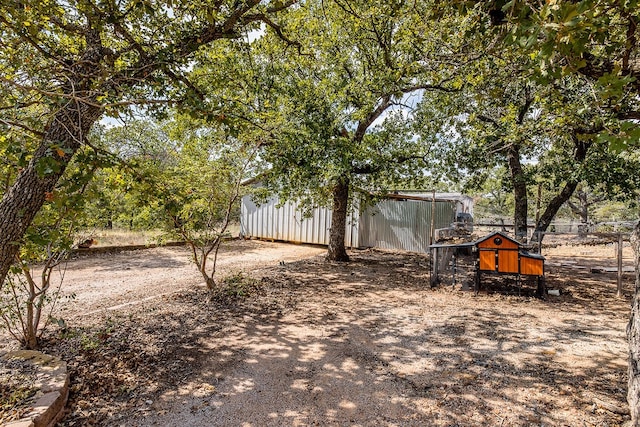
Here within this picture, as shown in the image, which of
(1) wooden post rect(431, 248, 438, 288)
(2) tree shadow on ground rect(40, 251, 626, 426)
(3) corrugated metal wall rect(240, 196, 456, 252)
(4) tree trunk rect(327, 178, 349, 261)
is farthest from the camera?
(3) corrugated metal wall rect(240, 196, 456, 252)

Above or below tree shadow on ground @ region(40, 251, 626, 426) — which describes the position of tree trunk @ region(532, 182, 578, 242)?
above

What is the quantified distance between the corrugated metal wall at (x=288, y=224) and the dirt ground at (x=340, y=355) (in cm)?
706

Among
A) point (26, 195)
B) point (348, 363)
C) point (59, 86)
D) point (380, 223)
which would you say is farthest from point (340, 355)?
point (380, 223)

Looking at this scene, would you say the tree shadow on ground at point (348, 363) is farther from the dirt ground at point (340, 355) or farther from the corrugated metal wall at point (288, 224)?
the corrugated metal wall at point (288, 224)

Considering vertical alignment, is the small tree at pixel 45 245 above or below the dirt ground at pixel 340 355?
above

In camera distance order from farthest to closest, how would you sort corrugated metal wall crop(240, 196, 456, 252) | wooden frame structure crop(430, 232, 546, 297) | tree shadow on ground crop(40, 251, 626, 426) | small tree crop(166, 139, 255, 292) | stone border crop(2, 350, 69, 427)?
1. corrugated metal wall crop(240, 196, 456, 252)
2. wooden frame structure crop(430, 232, 546, 297)
3. small tree crop(166, 139, 255, 292)
4. tree shadow on ground crop(40, 251, 626, 426)
5. stone border crop(2, 350, 69, 427)

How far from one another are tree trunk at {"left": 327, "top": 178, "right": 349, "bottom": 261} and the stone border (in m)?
7.18

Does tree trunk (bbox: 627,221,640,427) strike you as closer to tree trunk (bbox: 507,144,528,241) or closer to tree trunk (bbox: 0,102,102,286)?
tree trunk (bbox: 0,102,102,286)

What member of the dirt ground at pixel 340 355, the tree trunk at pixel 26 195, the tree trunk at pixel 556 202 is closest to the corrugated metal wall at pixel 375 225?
the tree trunk at pixel 556 202

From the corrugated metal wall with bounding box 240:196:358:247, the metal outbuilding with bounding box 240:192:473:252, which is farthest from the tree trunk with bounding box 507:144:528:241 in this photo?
the corrugated metal wall with bounding box 240:196:358:247

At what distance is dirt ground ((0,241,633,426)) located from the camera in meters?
2.56

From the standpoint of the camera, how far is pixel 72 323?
14.0ft

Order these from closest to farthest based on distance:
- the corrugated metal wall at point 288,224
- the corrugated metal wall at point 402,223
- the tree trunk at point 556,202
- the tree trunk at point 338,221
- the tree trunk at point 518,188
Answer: the tree trunk at point 338,221
the tree trunk at point 556,202
the tree trunk at point 518,188
the corrugated metal wall at point 402,223
the corrugated metal wall at point 288,224

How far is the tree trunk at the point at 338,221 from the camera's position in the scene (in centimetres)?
932
